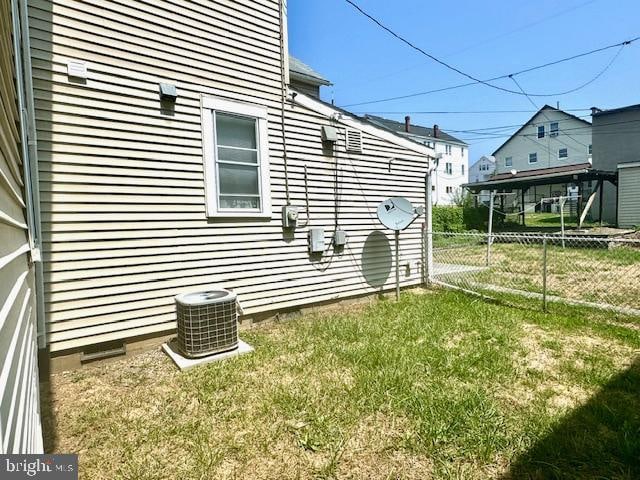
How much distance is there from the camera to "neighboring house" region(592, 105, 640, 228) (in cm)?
1430

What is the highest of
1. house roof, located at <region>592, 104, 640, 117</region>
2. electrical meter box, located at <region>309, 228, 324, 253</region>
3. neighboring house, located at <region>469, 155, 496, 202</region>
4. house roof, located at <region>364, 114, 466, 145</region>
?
house roof, located at <region>364, 114, 466, 145</region>

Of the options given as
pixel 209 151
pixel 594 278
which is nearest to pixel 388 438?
pixel 209 151

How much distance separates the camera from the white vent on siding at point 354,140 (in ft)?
18.5

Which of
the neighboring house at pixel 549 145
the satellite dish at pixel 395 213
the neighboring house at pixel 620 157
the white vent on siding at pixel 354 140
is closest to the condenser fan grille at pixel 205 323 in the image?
the satellite dish at pixel 395 213

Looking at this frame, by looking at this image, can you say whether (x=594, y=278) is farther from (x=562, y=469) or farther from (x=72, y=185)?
(x=72, y=185)

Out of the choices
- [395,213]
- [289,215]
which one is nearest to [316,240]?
[289,215]

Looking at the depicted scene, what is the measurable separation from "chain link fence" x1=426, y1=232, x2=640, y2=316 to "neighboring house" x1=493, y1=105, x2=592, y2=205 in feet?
57.7

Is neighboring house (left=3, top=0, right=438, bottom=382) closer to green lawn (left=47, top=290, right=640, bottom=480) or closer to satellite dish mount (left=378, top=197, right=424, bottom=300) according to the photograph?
satellite dish mount (left=378, top=197, right=424, bottom=300)

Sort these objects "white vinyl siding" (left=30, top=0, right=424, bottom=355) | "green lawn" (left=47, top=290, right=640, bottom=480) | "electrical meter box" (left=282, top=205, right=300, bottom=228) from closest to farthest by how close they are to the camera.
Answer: "green lawn" (left=47, top=290, right=640, bottom=480) < "white vinyl siding" (left=30, top=0, right=424, bottom=355) < "electrical meter box" (left=282, top=205, right=300, bottom=228)

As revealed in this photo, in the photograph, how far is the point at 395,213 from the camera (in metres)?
5.76

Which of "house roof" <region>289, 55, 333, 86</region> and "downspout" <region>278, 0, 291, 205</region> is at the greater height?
"house roof" <region>289, 55, 333, 86</region>

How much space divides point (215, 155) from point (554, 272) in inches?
309

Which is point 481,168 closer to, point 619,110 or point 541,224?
point 541,224

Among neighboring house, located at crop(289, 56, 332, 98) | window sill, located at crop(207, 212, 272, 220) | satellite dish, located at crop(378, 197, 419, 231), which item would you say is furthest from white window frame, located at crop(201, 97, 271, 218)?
neighboring house, located at crop(289, 56, 332, 98)
